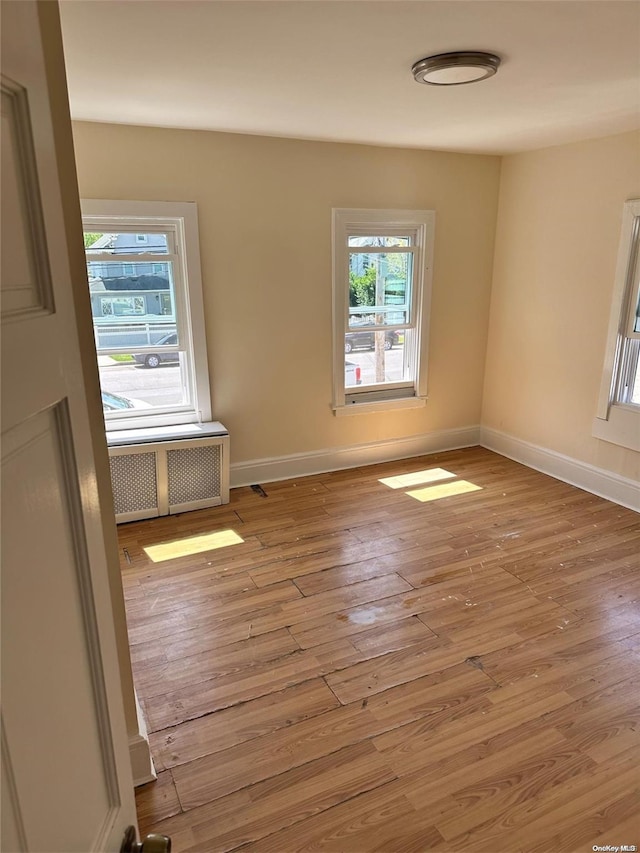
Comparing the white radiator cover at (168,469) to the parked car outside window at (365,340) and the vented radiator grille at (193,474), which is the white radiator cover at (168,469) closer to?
the vented radiator grille at (193,474)

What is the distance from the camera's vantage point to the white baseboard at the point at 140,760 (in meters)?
1.80

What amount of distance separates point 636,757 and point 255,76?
306 cm

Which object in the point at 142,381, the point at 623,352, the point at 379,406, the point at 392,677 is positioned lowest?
the point at 392,677

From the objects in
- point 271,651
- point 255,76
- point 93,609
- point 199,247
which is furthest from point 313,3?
point 271,651

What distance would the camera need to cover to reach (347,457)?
4.64 meters

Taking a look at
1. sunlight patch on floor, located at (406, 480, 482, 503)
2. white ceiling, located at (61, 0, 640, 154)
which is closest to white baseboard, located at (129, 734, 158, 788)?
white ceiling, located at (61, 0, 640, 154)

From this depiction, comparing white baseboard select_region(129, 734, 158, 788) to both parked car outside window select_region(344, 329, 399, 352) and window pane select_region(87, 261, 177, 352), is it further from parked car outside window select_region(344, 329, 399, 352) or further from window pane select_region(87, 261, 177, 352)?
parked car outside window select_region(344, 329, 399, 352)

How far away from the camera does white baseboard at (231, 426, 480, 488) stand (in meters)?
4.31

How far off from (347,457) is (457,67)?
2962mm

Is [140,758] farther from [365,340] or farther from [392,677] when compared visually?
[365,340]

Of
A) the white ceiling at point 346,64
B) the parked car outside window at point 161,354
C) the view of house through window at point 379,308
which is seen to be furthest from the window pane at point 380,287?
the parked car outside window at point 161,354

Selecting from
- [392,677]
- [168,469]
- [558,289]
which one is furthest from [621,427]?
[168,469]

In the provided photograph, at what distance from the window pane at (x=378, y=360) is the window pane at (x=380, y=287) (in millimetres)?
141

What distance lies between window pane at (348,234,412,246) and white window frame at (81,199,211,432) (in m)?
1.23
